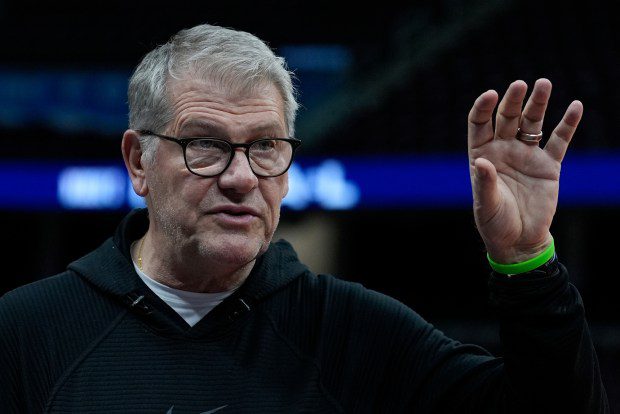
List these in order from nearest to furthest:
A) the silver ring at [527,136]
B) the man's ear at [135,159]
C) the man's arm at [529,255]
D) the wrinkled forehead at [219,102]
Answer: the man's arm at [529,255] < the silver ring at [527,136] < the wrinkled forehead at [219,102] < the man's ear at [135,159]

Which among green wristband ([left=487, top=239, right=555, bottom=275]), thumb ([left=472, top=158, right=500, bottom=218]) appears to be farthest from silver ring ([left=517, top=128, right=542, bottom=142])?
green wristband ([left=487, top=239, right=555, bottom=275])

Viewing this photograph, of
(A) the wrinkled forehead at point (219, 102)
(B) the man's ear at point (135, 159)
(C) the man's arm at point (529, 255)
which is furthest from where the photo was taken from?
(B) the man's ear at point (135, 159)

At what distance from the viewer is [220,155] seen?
200 centimetres

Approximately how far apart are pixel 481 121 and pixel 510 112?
6 centimetres

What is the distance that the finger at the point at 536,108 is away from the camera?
1818 mm

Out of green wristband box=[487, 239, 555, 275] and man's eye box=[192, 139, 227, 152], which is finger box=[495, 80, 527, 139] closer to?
green wristband box=[487, 239, 555, 275]

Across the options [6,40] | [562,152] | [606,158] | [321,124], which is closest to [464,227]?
[321,124]

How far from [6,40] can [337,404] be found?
9.57 m

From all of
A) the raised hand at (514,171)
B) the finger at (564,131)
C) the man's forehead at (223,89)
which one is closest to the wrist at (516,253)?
the raised hand at (514,171)

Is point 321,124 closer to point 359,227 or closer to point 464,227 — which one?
point 359,227

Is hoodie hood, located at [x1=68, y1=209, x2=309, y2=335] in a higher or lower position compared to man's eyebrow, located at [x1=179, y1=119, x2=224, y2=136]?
lower

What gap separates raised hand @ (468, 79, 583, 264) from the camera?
1847mm

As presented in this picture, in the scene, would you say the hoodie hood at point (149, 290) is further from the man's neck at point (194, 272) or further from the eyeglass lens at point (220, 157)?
the eyeglass lens at point (220, 157)

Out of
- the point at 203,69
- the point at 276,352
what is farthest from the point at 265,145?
the point at 276,352
